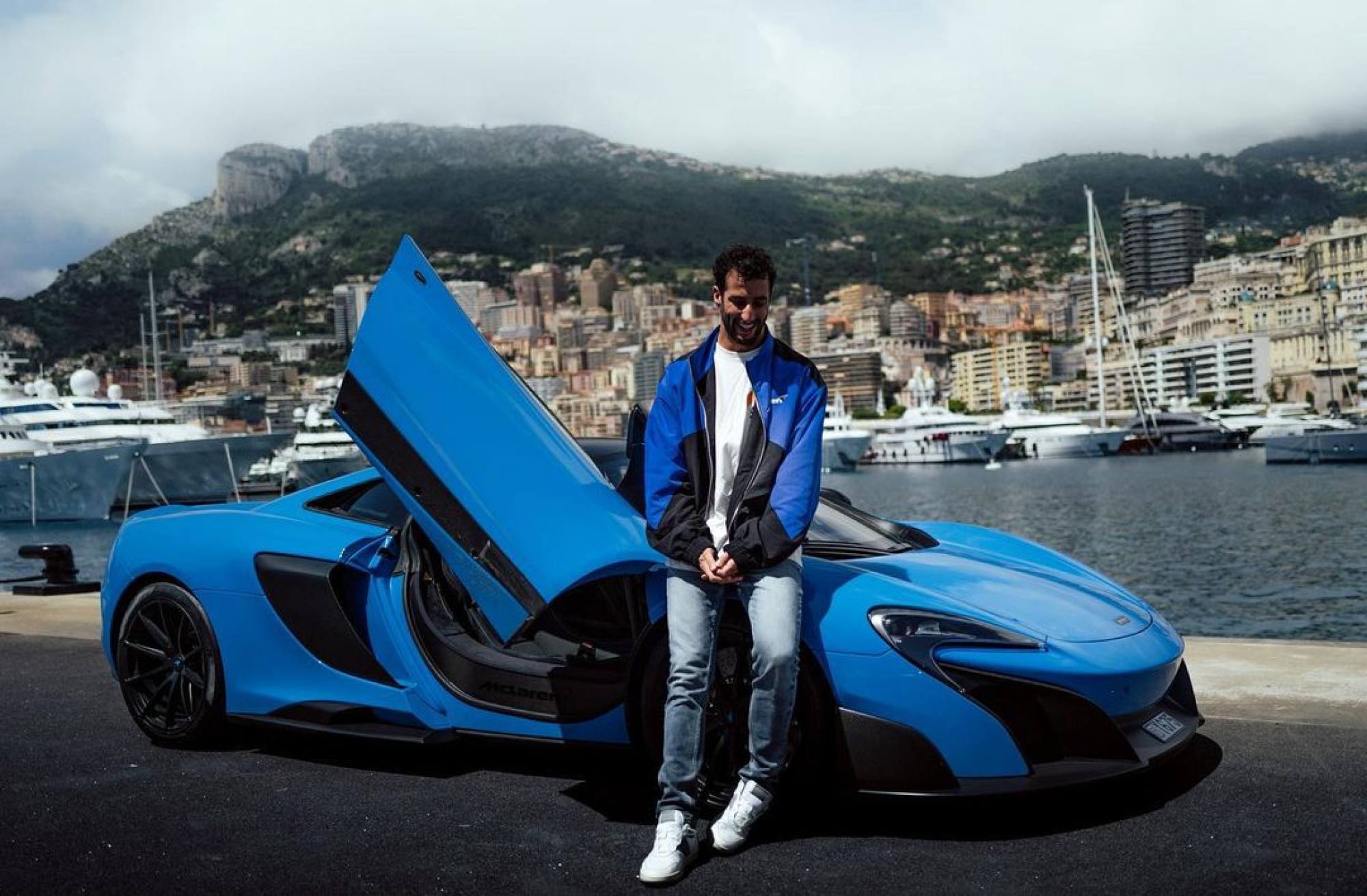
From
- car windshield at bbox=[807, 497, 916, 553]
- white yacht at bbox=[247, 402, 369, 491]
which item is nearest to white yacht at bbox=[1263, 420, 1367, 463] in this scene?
white yacht at bbox=[247, 402, 369, 491]

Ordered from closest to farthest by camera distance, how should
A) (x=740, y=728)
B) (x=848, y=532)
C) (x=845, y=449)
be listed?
(x=740, y=728), (x=848, y=532), (x=845, y=449)

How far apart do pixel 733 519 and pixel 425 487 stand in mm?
1027

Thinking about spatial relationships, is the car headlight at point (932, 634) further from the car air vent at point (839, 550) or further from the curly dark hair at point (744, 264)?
the curly dark hair at point (744, 264)

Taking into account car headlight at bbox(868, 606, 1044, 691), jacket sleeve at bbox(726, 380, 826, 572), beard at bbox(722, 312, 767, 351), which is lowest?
car headlight at bbox(868, 606, 1044, 691)

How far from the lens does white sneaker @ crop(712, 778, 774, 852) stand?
3.30 metres

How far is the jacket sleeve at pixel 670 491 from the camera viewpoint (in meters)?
3.26

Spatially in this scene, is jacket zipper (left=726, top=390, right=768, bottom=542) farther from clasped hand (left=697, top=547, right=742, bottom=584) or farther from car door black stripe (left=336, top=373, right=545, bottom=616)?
car door black stripe (left=336, top=373, right=545, bottom=616)

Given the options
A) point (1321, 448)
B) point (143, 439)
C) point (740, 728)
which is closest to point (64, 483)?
point (143, 439)

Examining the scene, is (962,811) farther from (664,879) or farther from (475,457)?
(475,457)

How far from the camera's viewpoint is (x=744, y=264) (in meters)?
3.37

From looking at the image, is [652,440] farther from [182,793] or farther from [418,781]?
[182,793]

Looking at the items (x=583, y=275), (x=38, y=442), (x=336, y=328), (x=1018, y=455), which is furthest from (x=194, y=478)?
(x=583, y=275)

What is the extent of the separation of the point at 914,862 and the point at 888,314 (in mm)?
198337

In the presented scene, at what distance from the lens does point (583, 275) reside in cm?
19562
